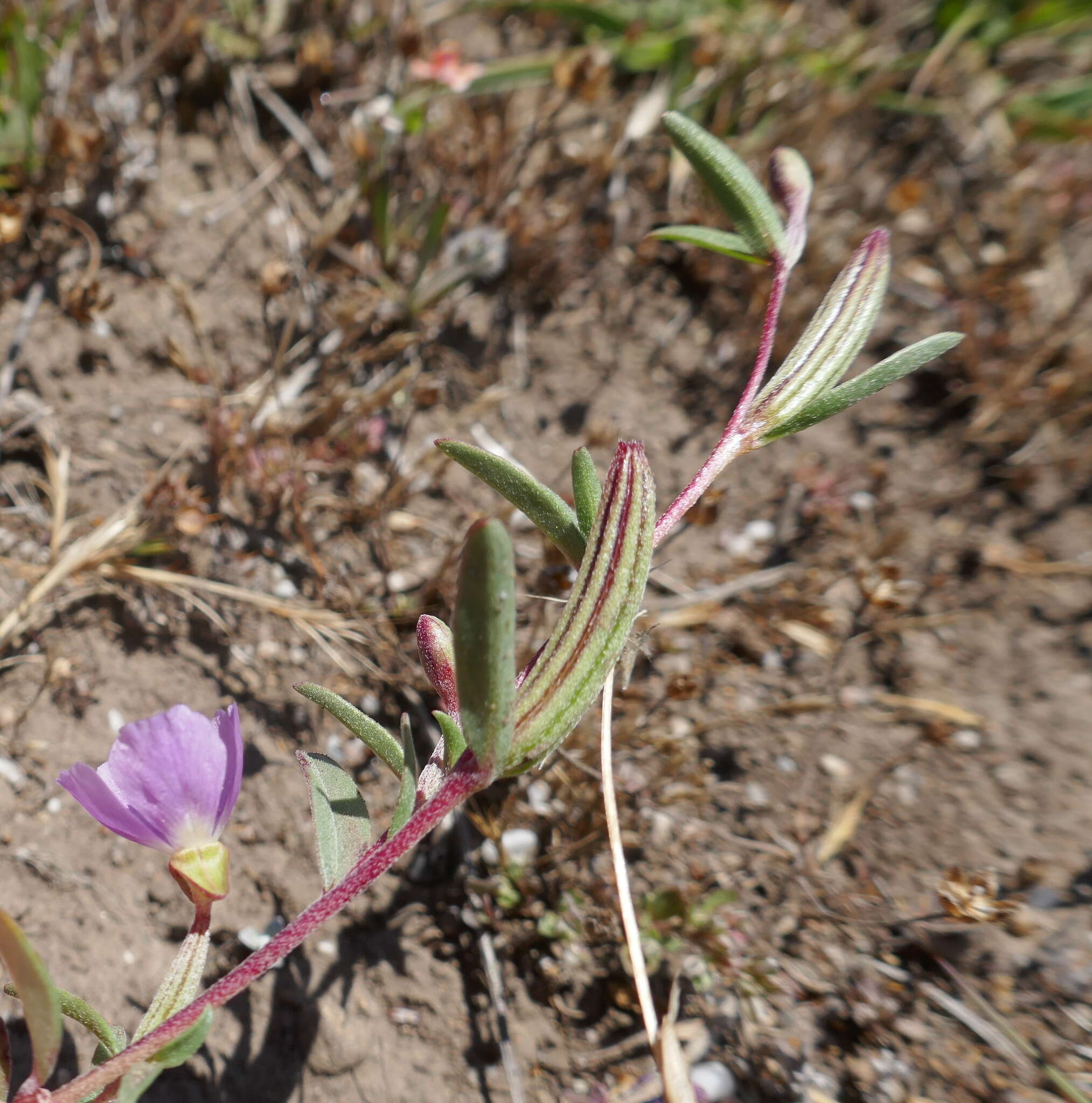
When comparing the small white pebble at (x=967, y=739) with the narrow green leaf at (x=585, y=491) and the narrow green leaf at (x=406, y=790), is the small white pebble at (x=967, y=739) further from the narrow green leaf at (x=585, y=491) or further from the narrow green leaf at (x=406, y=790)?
the narrow green leaf at (x=406, y=790)

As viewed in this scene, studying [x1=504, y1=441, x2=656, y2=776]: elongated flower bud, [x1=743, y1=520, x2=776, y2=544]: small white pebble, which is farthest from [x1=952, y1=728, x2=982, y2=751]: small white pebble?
[x1=504, y1=441, x2=656, y2=776]: elongated flower bud

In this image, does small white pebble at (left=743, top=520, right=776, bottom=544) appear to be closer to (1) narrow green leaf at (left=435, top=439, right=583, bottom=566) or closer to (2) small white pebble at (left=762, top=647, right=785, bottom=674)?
(2) small white pebble at (left=762, top=647, right=785, bottom=674)

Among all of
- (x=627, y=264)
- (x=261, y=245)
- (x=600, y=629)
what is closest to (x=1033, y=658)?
(x=627, y=264)

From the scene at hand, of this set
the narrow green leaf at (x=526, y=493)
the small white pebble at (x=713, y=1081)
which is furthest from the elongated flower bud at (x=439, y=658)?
the small white pebble at (x=713, y=1081)

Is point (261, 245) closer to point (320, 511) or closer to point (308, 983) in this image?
point (320, 511)

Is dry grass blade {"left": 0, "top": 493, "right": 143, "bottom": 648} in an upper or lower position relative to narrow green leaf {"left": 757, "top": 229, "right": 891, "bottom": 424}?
lower

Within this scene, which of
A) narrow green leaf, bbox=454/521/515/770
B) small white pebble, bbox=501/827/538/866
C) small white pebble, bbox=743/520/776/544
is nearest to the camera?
narrow green leaf, bbox=454/521/515/770
